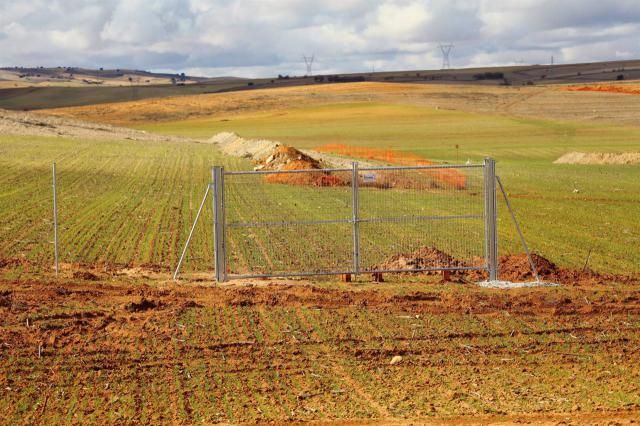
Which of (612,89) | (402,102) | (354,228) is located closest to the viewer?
(354,228)

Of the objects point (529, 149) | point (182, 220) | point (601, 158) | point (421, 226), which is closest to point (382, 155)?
point (529, 149)

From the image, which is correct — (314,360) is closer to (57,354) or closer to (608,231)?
(57,354)

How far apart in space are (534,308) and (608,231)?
39.7ft

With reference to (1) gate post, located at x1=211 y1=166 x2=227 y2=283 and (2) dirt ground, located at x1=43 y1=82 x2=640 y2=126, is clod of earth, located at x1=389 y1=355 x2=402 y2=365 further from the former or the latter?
(2) dirt ground, located at x1=43 y1=82 x2=640 y2=126

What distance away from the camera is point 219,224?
1839 centimetres

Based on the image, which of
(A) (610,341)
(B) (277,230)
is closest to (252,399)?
(A) (610,341)

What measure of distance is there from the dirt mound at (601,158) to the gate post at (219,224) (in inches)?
1765

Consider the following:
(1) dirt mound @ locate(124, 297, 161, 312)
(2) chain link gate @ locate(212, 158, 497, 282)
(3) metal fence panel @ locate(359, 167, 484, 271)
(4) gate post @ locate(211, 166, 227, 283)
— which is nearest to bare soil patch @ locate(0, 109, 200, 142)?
(2) chain link gate @ locate(212, 158, 497, 282)

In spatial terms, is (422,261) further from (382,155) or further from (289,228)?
(382,155)

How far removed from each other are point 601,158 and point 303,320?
4873 cm

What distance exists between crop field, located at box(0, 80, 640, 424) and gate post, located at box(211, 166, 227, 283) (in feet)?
1.03

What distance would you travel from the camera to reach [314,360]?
42.3 feet

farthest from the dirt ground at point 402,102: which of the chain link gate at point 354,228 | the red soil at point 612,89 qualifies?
the chain link gate at point 354,228

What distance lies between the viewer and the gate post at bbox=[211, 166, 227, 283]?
1811 cm
